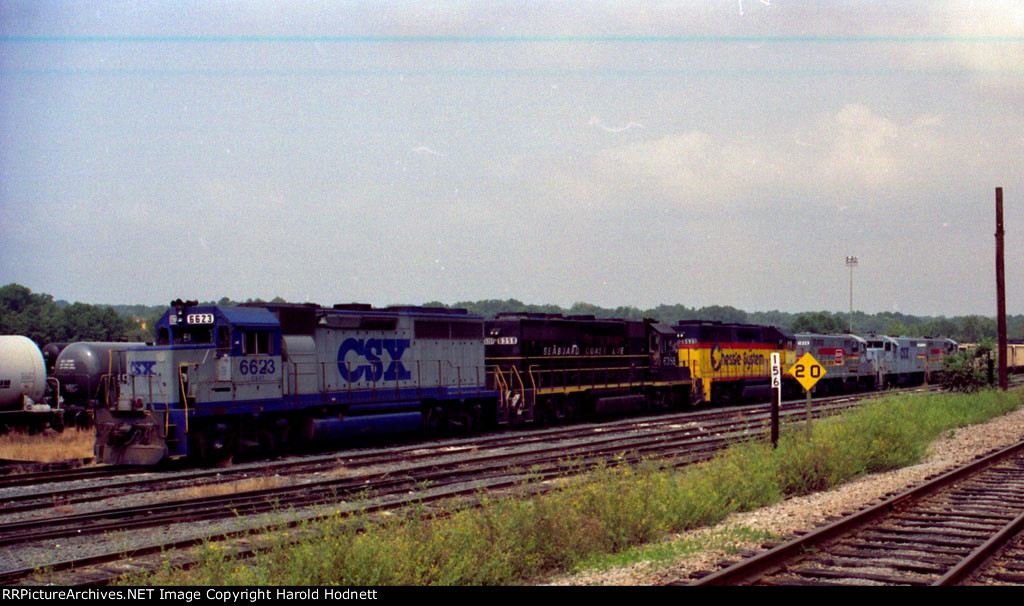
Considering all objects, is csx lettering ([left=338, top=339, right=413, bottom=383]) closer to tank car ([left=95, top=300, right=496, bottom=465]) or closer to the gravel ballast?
tank car ([left=95, top=300, right=496, bottom=465])

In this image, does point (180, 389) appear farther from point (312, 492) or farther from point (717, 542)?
point (717, 542)

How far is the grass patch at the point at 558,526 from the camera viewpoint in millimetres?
7801

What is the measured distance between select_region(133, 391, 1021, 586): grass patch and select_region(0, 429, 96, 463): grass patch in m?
13.8

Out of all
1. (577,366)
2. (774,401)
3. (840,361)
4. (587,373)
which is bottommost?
(840,361)

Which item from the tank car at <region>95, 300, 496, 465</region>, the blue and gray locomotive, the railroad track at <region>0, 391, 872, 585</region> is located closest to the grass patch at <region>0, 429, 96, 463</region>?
the blue and gray locomotive

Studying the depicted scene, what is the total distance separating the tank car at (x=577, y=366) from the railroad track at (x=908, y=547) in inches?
602

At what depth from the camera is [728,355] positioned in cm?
3728

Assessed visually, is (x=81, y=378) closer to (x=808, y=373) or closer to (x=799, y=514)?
(x=808, y=373)

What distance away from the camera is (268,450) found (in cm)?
2072

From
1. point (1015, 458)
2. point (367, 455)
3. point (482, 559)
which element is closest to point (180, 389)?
point (367, 455)

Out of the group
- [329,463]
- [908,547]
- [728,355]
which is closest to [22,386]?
[329,463]

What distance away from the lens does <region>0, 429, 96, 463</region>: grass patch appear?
21516 mm

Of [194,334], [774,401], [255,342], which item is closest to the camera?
[774,401]

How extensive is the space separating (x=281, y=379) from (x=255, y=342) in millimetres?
1097
